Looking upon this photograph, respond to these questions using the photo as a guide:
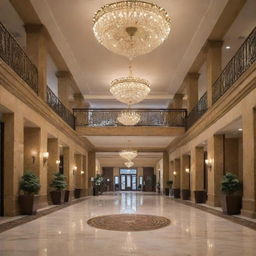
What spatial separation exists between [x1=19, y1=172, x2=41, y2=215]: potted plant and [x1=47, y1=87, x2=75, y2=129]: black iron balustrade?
489cm

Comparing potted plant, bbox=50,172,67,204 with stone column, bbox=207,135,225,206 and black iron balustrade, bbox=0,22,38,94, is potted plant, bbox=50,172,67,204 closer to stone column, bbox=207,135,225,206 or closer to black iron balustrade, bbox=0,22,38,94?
black iron balustrade, bbox=0,22,38,94

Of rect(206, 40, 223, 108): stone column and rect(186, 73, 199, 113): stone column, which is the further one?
rect(186, 73, 199, 113): stone column

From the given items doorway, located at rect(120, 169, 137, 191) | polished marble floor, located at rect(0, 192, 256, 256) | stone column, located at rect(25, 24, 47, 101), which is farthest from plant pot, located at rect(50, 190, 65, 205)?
doorway, located at rect(120, 169, 137, 191)

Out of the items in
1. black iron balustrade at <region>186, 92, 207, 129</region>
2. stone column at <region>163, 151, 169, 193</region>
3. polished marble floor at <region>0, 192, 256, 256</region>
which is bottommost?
polished marble floor at <region>0, 192, 256, 256</region>

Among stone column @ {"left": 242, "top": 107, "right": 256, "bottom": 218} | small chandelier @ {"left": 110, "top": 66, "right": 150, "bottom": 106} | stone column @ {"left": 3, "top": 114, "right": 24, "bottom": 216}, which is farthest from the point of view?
small chandelier @ {"left": 110, "top": 66, "right": 150, "bottom": 106}

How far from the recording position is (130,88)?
1206cm

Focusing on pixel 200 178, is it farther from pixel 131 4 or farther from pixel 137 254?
pixel 137 254

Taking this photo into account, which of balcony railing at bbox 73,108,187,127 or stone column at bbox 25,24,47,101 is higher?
stone column at bbox 25,24,47,101

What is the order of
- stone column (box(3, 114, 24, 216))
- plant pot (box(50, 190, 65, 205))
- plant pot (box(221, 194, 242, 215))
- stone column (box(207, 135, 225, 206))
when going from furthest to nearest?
plant pot (box(50, 190, 65, 205))
stone column (box(207, 135, 225, 206))
plant pot (box(221, 194, 242, 215))
stone column (box(3, 114, 24, 216))

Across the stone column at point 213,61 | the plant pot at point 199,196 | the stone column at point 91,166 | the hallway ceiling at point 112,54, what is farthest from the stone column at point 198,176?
the stone column at point 91,166

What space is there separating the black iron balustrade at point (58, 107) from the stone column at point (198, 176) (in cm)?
601

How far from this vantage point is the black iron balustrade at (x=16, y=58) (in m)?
10.1

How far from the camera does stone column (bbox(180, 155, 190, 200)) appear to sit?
65.5ft

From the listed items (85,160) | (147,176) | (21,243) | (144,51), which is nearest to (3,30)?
(144,51)
